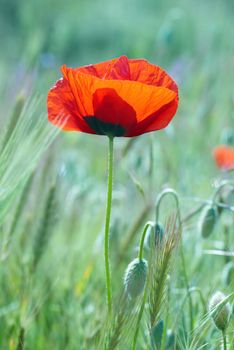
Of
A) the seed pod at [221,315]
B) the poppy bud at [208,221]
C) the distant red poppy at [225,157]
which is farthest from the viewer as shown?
the distant red poppy at [225,157]

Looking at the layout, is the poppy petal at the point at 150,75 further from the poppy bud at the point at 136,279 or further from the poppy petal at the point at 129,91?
the poppy bud at the point at 136,279

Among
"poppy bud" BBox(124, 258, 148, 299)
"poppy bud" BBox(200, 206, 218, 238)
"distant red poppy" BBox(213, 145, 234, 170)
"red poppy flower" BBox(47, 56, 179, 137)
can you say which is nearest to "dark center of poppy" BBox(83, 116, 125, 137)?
"red poppy flower" BBox(47, 56, 179, 137)

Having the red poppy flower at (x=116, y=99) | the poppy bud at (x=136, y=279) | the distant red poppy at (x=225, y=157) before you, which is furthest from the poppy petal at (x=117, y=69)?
the distant red poppy at (x=225, y=157)

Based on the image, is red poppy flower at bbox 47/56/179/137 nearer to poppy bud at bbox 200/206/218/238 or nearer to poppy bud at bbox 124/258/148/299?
poppy bud at bbox 124/258/148/299

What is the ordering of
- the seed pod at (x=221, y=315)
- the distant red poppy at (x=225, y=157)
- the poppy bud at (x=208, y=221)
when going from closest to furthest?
the seed pod at (x=221, y=315), the poppy bud at (x=208, y=221), the distant red poppy at (x=225, y=157)

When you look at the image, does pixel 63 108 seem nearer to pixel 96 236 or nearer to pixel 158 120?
pixel 158 120

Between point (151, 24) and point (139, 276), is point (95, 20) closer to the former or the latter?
point (151, 24)
